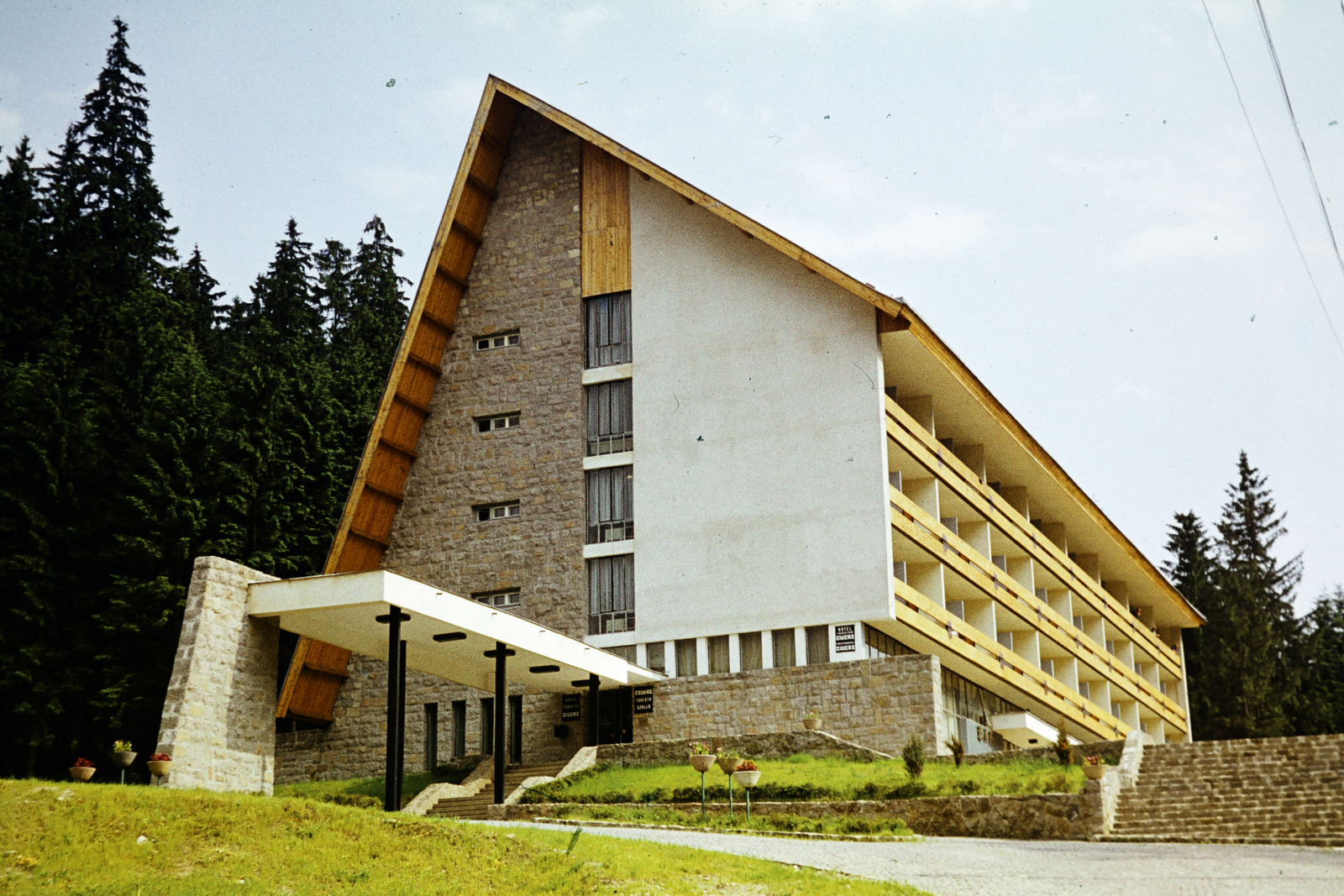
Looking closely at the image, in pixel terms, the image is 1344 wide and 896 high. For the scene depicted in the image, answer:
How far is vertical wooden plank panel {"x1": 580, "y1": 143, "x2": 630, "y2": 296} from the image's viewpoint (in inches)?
1641

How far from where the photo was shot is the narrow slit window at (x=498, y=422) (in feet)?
137

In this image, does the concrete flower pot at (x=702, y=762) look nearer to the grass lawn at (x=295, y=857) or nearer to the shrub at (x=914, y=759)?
the shrub at (x=914, y=759)

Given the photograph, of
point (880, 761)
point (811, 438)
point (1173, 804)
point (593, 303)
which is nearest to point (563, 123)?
point (593, 303)

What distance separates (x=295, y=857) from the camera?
16.4 m

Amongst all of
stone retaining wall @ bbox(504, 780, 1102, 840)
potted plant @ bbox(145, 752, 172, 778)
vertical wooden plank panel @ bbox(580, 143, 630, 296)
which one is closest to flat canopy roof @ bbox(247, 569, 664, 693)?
potted plant @ bbox(145, 752, 172, 778)

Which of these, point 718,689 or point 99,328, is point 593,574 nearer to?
point 718,689

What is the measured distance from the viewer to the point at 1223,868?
19844 mm

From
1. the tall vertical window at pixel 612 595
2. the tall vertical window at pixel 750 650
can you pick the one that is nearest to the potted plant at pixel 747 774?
the tall vertical window at pixel 750 650

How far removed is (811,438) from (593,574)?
7.30m

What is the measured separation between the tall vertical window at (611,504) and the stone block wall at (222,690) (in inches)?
550

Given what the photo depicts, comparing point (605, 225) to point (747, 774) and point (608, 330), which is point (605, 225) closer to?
point (608, 330)

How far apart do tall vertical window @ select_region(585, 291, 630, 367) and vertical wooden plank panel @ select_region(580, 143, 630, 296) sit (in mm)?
338

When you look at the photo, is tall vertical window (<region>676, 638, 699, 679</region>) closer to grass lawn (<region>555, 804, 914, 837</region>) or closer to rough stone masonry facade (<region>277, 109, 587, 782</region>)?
rough stone masonry facade (<region>277, 109, 587, 782</region>)

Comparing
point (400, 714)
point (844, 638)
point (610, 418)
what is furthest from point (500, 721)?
point (610, 418)
